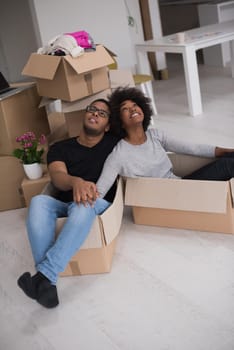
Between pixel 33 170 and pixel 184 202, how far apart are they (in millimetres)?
907

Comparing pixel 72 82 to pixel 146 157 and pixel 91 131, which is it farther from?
pixel 146 157

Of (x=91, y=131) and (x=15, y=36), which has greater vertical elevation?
(x=15, y=36)

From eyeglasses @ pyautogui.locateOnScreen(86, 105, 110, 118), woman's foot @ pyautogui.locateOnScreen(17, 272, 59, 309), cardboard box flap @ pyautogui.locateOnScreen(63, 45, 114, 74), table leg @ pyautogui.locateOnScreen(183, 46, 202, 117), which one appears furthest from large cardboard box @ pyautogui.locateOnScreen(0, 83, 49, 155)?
table leg @ pyautogui.locateOnScreen(183, 46, 202, 117)

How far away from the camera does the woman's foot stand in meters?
2.00

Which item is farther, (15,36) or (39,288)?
(15,36)

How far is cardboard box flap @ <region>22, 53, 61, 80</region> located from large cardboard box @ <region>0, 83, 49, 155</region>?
188 mm

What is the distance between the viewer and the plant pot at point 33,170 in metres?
2.80

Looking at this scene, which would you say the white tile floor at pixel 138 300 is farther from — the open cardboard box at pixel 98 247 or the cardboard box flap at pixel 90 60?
the cardboard box flap at pixel 90 60

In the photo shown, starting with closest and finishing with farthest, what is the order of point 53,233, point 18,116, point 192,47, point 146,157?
1. point 53,233
2. point 146,157
3. point 18,116
4. point 192,47

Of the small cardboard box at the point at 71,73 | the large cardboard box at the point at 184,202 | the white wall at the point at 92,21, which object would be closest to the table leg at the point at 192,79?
the white wall at the point at 92,21

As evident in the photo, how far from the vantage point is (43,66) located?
9.08 feet

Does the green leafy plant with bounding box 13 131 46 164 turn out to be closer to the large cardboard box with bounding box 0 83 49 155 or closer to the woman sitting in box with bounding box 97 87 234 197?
the large cardboard box with bounding box 0 83 49 155

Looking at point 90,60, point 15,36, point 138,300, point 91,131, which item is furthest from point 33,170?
point 15,36

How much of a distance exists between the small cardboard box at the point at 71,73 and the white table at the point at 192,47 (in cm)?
133
